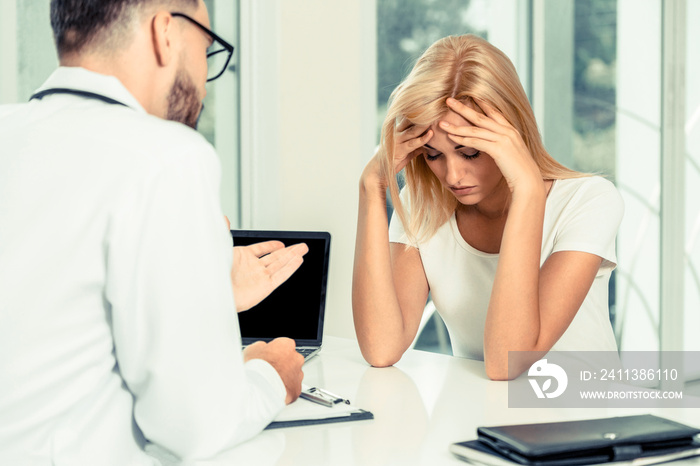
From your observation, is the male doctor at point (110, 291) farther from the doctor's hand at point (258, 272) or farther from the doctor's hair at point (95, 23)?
the doctor's hand at point (258, 272)

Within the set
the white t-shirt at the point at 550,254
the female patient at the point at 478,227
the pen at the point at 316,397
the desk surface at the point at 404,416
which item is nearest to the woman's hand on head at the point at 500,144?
the female patient at the point at 478,227

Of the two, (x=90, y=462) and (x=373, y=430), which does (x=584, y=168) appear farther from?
(x=90, y=462)

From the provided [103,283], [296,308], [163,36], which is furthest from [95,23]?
[296,308]

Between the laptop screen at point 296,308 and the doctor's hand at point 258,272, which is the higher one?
the doctor's hand at point 258,272

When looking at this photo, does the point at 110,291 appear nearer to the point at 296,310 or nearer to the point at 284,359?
the point at 284,359

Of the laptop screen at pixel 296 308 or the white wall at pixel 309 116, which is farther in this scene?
the white wall at pixel 309 116

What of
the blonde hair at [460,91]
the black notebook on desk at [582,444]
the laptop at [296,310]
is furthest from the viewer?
the laptop at [296,310]

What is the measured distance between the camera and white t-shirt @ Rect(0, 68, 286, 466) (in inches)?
27.1

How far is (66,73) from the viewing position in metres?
0.81

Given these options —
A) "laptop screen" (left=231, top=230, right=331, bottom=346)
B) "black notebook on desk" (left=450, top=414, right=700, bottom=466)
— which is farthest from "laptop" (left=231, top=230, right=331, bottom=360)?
"black notebook on desk" (left=450, top=414, right=700, bottom=466)

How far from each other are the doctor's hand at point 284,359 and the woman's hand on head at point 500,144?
0.62 m

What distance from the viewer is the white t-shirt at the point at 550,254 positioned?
1443mm

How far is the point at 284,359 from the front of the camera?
1.04 metres

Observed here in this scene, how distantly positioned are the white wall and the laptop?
13.5 inches
